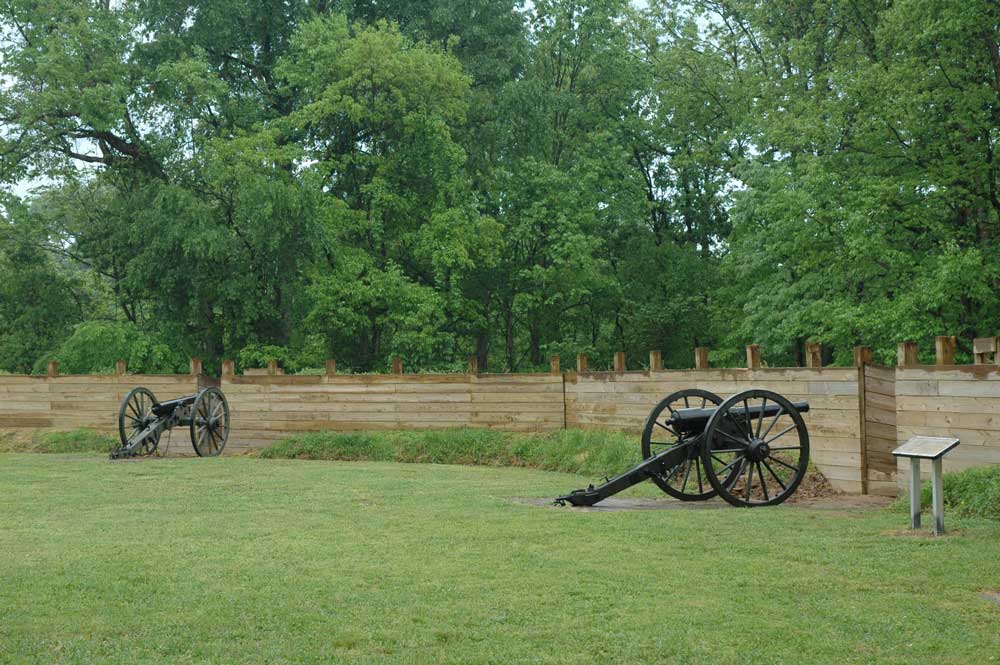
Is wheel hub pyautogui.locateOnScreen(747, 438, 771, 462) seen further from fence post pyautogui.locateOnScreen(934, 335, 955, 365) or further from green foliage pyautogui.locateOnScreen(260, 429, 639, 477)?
green foliage pyautogui.locateOnScreen(260, 429, 639, 477)

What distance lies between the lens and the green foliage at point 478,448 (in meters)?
14.6

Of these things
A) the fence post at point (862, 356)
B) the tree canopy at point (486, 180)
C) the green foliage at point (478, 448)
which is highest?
the tree canopy at point (486, 180)

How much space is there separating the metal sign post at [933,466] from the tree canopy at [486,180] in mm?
11431

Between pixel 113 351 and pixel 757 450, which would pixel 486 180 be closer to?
pixel 113 351

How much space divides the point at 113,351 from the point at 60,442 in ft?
16.4

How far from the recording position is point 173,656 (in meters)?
5.08

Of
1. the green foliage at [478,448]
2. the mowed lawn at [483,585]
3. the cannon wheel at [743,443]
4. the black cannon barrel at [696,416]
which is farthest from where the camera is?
the green foliage at [478,448]

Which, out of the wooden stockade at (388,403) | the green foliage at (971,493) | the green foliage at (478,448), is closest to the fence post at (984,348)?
the green foliage at (971,493)

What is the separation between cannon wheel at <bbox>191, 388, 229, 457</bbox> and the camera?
1809cm

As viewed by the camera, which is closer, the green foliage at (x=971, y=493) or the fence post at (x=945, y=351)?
the green foliage at (x=971, y=493)

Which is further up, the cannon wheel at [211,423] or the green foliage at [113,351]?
the green foliage at [113,351]

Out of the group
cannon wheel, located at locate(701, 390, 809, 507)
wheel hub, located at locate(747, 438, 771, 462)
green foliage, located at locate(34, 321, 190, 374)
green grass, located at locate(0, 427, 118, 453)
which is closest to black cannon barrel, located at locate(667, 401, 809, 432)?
cannon wheel, located at locate(701, 390, 809, 507)

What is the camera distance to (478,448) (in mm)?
16625

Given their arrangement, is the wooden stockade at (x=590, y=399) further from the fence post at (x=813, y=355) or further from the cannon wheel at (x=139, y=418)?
the cannon wheel at (x=139, y=418)
